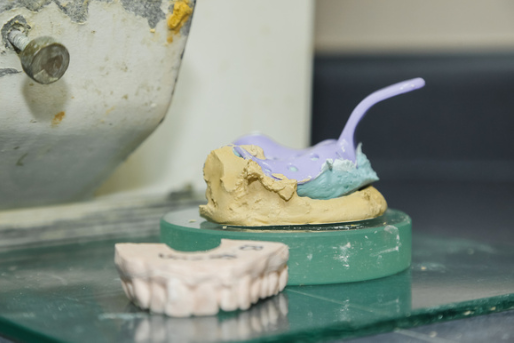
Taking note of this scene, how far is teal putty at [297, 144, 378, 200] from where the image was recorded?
1322 mm

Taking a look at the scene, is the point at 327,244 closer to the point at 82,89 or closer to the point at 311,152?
the point at 311,152

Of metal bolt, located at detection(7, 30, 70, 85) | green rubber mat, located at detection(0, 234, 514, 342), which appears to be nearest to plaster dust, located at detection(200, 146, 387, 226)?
green rubber mat, located at detection(0, 234, 514, 342)

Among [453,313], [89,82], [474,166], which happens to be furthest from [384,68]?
→ [453,313]

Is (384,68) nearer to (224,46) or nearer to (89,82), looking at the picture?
(224,46)

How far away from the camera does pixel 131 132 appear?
1712 millimetres

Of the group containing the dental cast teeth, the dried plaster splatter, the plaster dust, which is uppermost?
the dried plaster splatter

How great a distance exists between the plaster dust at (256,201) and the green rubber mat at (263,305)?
0.46ft

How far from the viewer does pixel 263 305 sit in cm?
112

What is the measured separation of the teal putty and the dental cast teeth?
9.2 inches

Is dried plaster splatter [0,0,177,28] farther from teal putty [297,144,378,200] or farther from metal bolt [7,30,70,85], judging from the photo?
teal putty [297,144,378,200]

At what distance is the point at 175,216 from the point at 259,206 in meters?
0.26

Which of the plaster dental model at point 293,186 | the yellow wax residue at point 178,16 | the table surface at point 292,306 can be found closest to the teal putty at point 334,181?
the plaster dental model at point 293,186

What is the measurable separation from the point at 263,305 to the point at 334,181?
0.33m

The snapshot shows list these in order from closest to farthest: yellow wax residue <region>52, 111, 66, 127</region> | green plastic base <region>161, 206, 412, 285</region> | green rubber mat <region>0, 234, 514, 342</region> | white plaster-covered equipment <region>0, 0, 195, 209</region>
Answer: green rubber mat <region>0, 234, 514, 342</region> < green plastic base <region>161, 206, 412, 285</region> < white plaster-covered equipment <region>0, 0, 195, 209</region> < yellow wax residue <region>52, 111, 66, 127</region>
